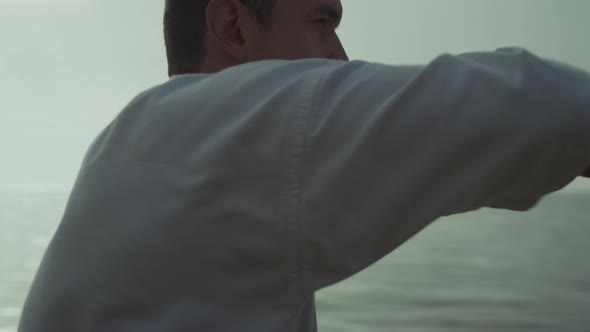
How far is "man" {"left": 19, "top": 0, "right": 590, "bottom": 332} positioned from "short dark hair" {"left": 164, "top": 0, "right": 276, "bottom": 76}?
0.28 meters

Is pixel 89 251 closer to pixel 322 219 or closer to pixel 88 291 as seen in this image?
pixel 88 291

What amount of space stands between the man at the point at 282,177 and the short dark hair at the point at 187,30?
0.28 m

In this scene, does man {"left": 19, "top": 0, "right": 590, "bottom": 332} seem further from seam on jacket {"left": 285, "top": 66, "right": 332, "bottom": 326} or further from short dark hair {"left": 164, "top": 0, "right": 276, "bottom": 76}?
short dark hair {"left": 164, "top": 0, "right": 276, "bottom": 76}

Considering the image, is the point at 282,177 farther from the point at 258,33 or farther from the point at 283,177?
the point at 258,33

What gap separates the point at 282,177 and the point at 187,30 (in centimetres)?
47

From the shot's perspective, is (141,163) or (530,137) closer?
(530,137)

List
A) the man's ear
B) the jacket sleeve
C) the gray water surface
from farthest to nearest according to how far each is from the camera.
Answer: the gray water surface → the man's ear → the jacket sleeve

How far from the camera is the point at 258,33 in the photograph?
1022mm

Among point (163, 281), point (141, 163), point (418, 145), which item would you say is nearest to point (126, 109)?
point (141, 163)

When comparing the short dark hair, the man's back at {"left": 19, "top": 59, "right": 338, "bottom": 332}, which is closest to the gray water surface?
the short dark hair

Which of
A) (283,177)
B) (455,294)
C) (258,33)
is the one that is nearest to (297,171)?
(283,177)

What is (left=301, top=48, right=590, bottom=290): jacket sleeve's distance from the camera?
2.04 ft

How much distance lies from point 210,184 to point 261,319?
0.41 feet

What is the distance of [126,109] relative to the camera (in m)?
0.76
